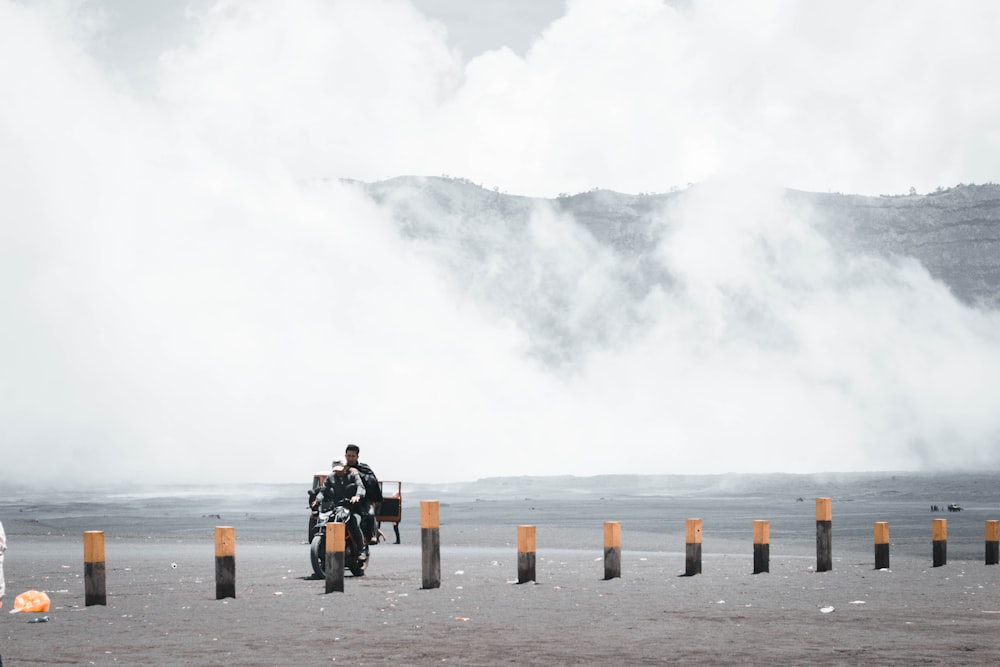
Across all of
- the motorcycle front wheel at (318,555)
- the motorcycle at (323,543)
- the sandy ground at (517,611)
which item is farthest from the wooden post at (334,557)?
the motorcycle front wheel at (318,555)

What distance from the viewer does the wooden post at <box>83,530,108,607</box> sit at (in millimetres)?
18656

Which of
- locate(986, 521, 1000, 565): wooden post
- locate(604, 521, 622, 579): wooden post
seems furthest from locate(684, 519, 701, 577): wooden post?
locate(986, 521, 1000, 565): wooden post

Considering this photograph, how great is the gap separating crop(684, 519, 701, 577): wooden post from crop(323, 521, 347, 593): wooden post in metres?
6.10

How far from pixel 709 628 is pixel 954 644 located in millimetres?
2813

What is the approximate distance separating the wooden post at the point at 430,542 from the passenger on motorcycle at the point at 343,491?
2320 mm

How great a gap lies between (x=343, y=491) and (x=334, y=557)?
9.48 feet

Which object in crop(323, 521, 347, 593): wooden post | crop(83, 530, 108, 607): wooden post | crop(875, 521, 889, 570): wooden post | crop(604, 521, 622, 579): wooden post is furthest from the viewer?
crop(875, 521, 889, 570): wooden post

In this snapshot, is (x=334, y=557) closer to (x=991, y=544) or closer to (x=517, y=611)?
(x=517, y=611)

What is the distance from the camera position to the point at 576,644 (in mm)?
14594

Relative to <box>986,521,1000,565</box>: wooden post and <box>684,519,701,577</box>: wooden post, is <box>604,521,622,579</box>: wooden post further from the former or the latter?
<box>986,521,1000,565</box>: wooden post

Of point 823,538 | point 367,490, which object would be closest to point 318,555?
point 367,490

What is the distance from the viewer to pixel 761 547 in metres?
23.9

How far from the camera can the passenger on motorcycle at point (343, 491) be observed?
23109 millimetres

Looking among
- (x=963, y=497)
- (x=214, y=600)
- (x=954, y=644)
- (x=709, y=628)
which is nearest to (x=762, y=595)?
(x=709, y=628)
